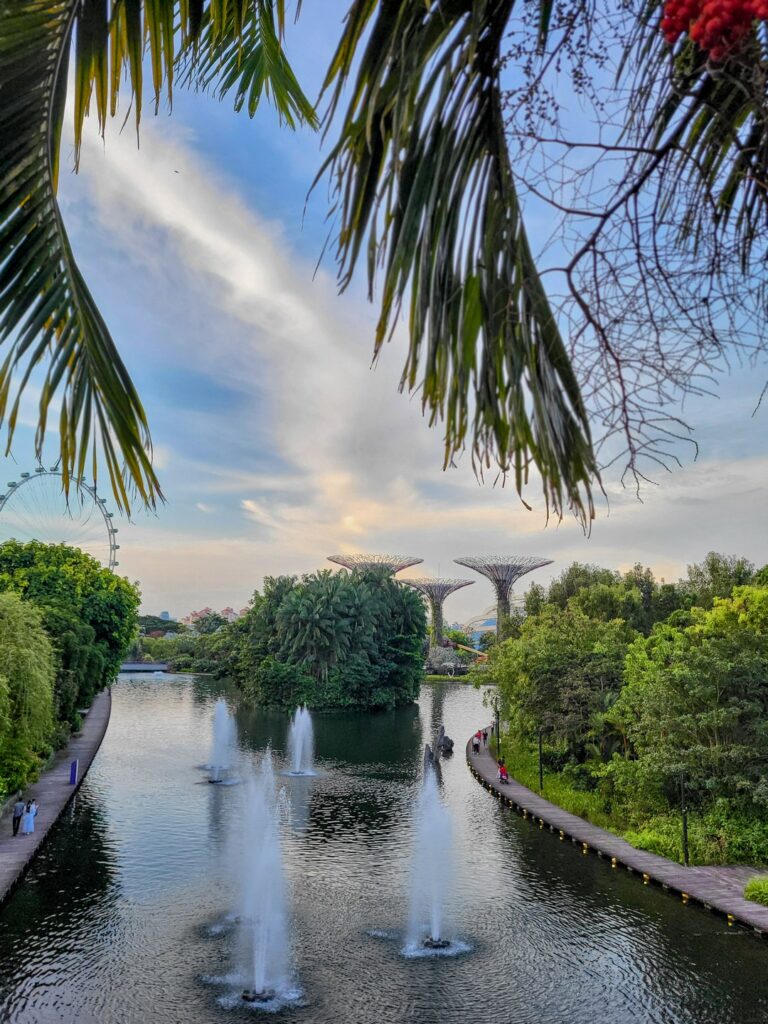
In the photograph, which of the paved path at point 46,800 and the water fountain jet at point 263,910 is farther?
the paved path at point 46,800

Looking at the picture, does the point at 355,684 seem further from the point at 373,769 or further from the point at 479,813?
the point at 479,813

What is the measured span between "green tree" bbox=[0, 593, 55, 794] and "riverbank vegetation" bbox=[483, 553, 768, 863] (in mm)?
15102

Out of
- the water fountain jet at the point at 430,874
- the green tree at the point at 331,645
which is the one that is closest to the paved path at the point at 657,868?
the water fountain jet at the point at 430,874

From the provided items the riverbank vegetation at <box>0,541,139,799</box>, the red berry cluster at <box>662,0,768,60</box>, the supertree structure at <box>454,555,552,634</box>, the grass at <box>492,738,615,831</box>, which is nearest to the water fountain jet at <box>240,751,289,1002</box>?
the riverbank vegetation at <box>0,541,139,799</box>

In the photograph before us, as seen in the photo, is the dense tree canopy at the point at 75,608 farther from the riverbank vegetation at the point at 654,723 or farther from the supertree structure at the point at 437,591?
the supertree structure at the point at 437,591

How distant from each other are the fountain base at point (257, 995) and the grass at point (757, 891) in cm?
987

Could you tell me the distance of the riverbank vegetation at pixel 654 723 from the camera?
68.7 feet

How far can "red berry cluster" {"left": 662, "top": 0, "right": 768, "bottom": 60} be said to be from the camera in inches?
73.0

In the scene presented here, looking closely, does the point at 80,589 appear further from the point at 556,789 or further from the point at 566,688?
the point at 556,789

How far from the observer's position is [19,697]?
70.8 feet

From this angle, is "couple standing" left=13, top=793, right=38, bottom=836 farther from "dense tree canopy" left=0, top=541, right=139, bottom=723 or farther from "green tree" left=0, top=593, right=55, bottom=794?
"dense tree canopy" left=0, top=541, right=139, bottom=723

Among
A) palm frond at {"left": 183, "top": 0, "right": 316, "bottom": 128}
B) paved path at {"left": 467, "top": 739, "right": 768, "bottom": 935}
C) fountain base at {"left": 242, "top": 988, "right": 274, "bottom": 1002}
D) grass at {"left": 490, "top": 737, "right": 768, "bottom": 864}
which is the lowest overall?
fountain base at {"left": 242, "top": 988, "right": 274, "bottom": 1002}

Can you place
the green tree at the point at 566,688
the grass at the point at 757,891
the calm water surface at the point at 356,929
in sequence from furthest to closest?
the green tree at the point at 566,688 < the grass at the point at 757,891 < the calm water surface at the point at 356,929

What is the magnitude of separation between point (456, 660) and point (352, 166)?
3305 inches
